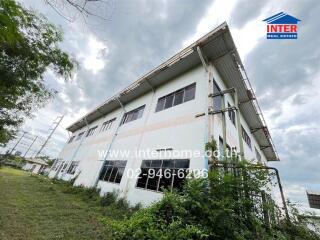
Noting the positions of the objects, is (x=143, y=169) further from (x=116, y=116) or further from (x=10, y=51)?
(x=116, y=116)

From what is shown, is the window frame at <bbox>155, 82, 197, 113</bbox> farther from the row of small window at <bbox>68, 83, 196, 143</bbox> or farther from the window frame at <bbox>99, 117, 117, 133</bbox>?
the window frame at <bbox>99, 117, 117, 133</bbox>

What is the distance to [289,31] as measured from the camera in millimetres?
6797

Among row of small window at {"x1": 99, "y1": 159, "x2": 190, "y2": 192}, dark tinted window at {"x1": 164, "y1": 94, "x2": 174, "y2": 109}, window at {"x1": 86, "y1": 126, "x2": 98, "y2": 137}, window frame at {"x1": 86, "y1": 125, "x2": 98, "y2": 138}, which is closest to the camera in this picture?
row of small window at {"x1": 99, "y1": 159, "x2": 190, "y2": 192}

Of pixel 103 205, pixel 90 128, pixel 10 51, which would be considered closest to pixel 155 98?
pixel 103 205

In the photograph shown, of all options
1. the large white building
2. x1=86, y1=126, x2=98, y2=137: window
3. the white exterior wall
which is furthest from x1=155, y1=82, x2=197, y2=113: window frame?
x1=86, y1=126, x2=98, y2=137: window

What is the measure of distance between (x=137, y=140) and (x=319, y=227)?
309 inches

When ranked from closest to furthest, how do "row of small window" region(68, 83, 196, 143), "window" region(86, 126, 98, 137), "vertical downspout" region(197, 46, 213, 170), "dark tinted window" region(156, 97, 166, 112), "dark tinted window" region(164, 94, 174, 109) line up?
"vertical downspout" region(197, 46, 213, 170) → "row of small window" region(68, 83, 196, 143) → "dark tinted window" region(164, 94, 174, 109) → "dark tinted window" region(156, 97, 166, 112) → "window" region(86, 126, 98, 137)

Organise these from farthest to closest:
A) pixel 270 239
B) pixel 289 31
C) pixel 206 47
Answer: pixel 206 47, pixel 289 31, pixel 270 239

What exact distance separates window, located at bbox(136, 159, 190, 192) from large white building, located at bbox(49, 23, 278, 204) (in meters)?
0.04

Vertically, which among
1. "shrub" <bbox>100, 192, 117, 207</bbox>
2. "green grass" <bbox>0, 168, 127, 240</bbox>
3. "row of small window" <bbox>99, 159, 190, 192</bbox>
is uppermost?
"row of small window" <bbox>99, 159, 190, 192</bbox>

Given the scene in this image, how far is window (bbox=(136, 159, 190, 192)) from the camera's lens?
6523 mm

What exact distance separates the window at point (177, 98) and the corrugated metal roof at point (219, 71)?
120cm

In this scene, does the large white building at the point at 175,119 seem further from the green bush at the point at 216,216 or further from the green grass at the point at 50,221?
the green grass at the point at 50,221

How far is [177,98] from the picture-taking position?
8969 millimetres
